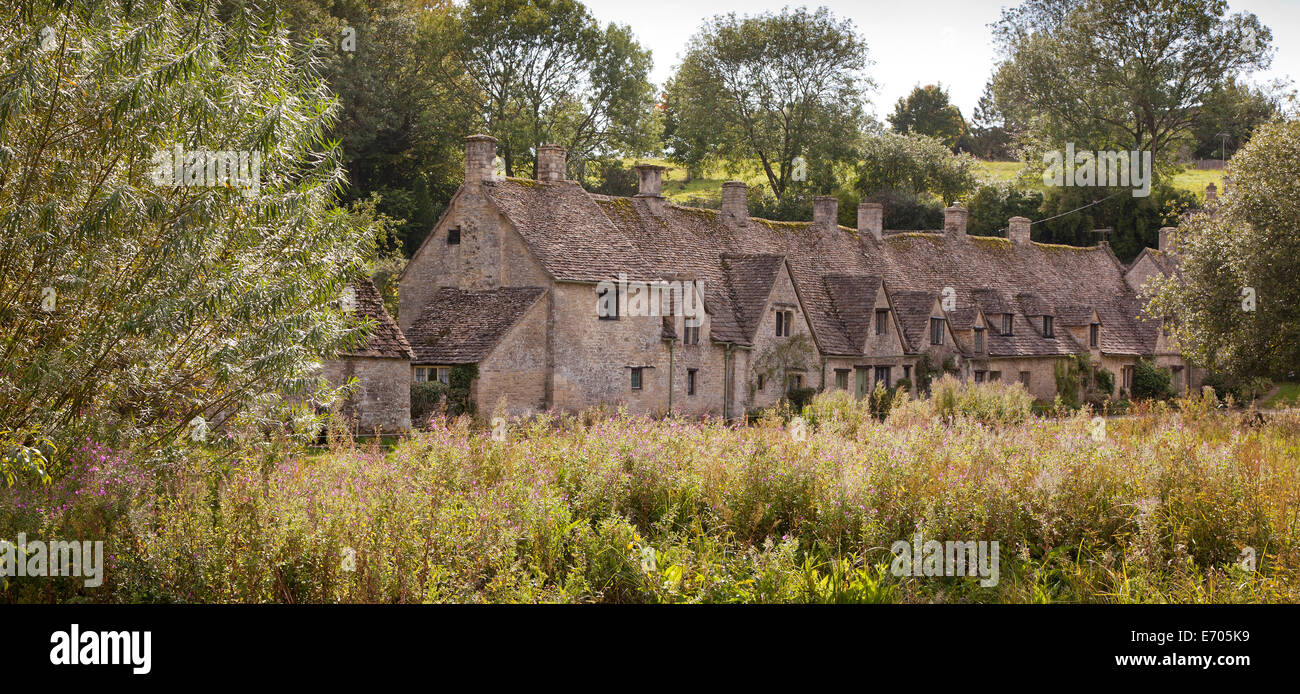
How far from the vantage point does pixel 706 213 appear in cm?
4538

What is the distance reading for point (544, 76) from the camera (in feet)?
205

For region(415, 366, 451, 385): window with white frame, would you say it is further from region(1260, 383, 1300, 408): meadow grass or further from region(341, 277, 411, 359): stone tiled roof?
region(1260, 383, 1300, 408): meadow grass

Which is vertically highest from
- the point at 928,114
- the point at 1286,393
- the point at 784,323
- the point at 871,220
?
the point at 928,114

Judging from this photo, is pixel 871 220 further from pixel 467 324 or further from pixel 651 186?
pixel 467 324

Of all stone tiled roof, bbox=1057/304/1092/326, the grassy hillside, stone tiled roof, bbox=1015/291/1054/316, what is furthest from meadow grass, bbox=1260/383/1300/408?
the grassy hillside

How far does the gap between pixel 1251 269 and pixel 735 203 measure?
21771 millimetres

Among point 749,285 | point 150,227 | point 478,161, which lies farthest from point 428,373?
point 150,227

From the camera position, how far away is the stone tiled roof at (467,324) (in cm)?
3338

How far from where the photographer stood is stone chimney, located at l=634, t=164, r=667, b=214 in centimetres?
4262

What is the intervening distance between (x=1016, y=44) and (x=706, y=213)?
42826 millimetres

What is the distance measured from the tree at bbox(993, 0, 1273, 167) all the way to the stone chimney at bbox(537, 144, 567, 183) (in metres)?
42.1

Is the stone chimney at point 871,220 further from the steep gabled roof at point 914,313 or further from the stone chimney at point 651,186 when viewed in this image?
the stone chimney at point 651,186

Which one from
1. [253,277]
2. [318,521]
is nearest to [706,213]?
[253,277]
